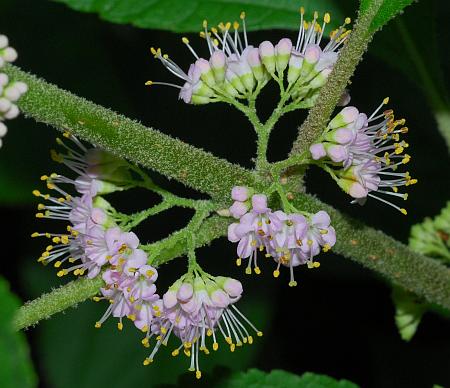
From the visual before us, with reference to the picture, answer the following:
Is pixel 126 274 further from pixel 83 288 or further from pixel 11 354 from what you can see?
pixel 11 354

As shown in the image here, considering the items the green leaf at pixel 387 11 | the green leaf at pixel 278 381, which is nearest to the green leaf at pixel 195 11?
the green leaf at pixel 387 11

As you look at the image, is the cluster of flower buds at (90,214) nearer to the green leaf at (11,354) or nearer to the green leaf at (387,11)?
the green leaf at (387,11)

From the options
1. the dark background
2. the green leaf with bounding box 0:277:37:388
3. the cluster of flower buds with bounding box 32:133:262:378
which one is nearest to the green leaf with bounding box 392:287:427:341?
the dark background

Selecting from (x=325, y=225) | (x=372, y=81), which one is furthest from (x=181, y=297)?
(x=372, y=81)

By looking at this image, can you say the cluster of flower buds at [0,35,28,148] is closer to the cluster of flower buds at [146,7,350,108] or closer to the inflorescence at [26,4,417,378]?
the inflorescence at [26,4,417,378]

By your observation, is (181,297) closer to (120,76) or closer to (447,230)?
(447,230)

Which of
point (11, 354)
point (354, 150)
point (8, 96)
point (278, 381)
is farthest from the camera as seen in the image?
point (278, 381)

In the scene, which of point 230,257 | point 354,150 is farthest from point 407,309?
point 230,257

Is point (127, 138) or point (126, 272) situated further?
point (126, 272)
